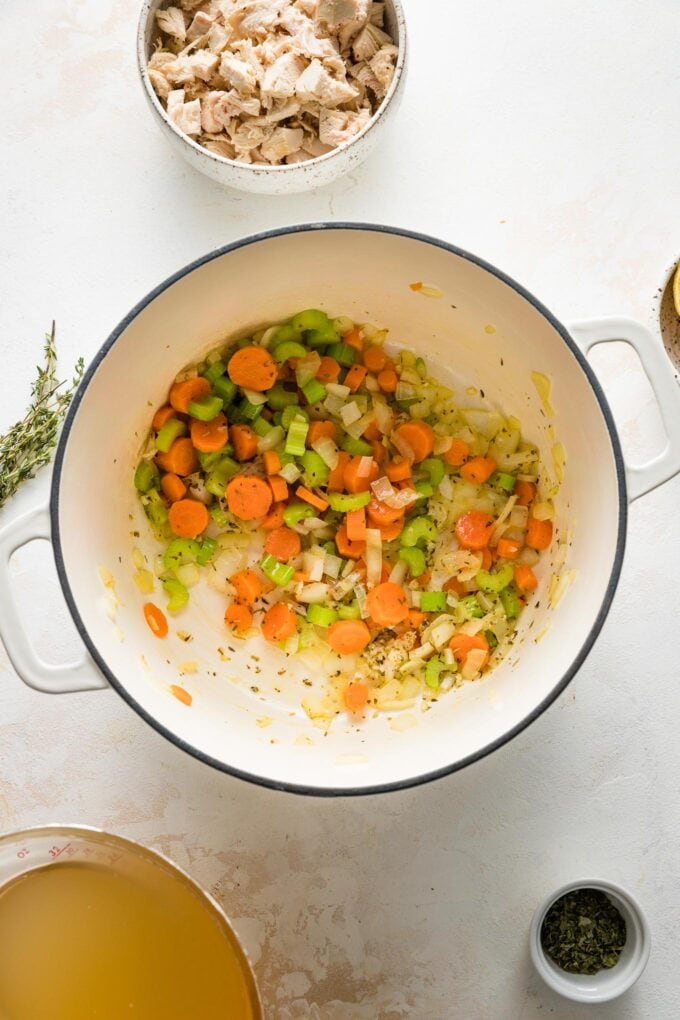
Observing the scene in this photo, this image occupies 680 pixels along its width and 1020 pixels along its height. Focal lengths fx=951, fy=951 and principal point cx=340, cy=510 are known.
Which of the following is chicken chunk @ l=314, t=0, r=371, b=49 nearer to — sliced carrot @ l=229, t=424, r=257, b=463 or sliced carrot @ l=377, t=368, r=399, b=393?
sliced carrot @ l=377, t=368, r=399, b=393

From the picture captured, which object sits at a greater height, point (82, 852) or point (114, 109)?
point (114, 109)

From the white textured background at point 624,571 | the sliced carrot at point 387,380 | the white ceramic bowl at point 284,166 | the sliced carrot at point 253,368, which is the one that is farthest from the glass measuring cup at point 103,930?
the white ceramic bowl at point 284,166

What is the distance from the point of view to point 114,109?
6.17 ft

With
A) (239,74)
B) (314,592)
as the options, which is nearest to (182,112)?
(239,74)

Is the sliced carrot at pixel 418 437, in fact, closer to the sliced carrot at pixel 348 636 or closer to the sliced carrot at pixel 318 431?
the sliced carrot at pixel 318 431

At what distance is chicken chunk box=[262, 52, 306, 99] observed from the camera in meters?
1.68

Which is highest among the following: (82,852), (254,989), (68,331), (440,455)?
(68,331)

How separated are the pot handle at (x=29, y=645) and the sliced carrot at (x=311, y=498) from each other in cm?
51

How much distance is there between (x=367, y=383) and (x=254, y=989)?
114cm

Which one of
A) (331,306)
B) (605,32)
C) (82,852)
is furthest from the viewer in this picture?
(605,32)

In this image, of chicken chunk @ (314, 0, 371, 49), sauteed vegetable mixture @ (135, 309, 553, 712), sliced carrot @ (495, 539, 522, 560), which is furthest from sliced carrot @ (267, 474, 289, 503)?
chicken chunk @ (314, 0, 371, 49)

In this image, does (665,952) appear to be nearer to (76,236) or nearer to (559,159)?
(559,159)

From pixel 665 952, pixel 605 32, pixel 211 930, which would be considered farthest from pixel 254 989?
pixel 605 32

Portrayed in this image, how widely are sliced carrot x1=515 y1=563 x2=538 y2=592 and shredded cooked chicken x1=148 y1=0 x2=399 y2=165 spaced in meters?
0.85
